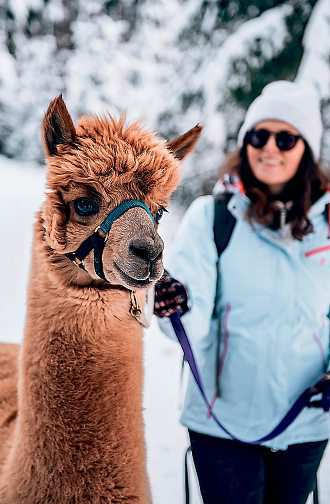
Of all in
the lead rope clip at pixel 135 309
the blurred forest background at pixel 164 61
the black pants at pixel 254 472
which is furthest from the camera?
the blurred forest background at pixel 164 61

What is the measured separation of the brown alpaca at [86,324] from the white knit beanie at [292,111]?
2.06 feet

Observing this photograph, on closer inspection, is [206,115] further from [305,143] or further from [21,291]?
[305,143]

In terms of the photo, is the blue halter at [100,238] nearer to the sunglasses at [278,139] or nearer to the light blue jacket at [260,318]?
the light blue jacket at [260,318]

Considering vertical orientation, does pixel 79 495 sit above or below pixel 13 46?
below

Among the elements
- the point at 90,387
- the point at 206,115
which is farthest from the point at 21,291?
the point at 90,387

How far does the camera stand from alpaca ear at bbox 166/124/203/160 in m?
1.67

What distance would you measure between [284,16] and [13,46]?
22.5ft

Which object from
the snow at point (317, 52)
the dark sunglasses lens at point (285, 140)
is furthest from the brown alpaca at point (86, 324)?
the snow at point (317, 52)

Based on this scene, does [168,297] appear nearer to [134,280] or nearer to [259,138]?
[134,280]

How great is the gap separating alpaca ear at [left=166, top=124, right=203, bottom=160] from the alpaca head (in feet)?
0.39

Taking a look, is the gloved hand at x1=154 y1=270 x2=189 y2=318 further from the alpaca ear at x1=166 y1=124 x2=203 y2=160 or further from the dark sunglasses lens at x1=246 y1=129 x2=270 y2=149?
the dark sunglasses lens at x1=246 y1=129 x2=270 y2=149

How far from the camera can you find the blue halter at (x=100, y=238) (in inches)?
55.8

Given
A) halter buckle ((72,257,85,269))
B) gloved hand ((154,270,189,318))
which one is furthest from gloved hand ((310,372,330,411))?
halter buckle ((72,257,85,269))

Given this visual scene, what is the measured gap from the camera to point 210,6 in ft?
26.9
